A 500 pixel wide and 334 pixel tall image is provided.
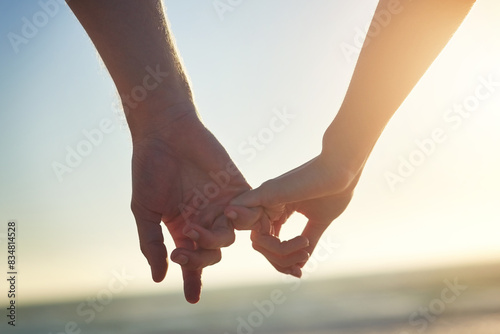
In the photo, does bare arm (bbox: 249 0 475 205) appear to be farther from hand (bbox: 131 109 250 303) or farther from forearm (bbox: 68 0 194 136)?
forearm (bbox: 68 0 194 136)

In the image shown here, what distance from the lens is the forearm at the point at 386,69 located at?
2.31m

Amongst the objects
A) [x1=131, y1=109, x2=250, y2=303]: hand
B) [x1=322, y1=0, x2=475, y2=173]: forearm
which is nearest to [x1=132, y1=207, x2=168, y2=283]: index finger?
[x1=131, y1=109, x2=250, y2=303]: hand

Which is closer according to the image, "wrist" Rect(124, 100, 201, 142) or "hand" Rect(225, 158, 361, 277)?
"hand" Rect(225, 158, 361, 277)

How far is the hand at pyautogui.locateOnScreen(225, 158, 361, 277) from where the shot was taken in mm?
2584

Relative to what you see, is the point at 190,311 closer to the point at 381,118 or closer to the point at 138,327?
the point at 138,327

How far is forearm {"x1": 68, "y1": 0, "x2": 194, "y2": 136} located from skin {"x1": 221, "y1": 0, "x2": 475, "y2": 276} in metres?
0.63

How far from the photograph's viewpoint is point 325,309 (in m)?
12.5

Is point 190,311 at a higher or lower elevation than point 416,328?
lower

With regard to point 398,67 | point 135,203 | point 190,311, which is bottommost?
point 190,311

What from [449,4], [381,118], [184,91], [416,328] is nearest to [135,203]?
[184,91]

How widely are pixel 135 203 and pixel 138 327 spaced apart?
11057 mm

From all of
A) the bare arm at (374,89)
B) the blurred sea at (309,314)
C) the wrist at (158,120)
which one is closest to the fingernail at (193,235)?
the bare arm at (374,89)

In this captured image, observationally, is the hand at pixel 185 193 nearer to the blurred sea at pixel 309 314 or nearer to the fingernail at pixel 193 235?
the fingernail at pixel 193 235

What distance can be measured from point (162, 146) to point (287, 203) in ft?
2.22
